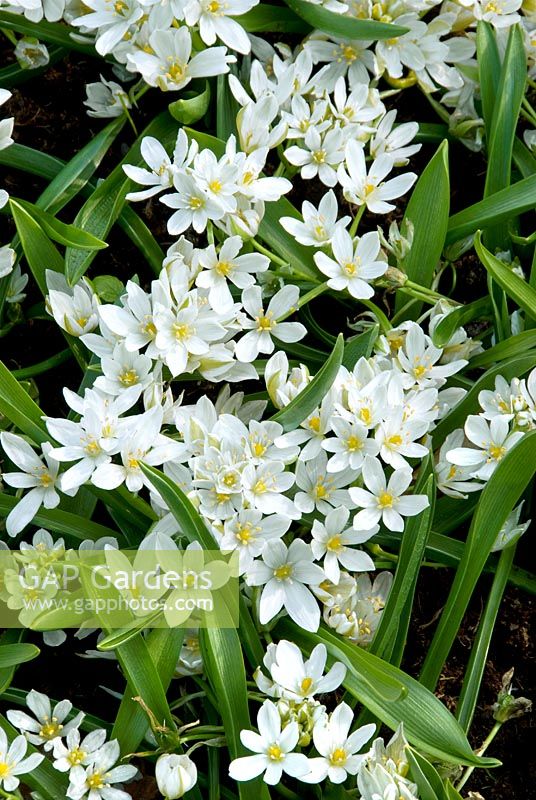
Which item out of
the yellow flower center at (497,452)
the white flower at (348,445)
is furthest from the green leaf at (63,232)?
the yellow flower center at (497,452)

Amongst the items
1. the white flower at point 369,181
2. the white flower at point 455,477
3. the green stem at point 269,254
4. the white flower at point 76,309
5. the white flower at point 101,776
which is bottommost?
the white flower at point 101,776

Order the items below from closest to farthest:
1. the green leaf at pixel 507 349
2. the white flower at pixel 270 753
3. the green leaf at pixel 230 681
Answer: the white flower at pixel 270 753 < the green leaf at pixel 230 681 < the green leaf at pixel 507 349

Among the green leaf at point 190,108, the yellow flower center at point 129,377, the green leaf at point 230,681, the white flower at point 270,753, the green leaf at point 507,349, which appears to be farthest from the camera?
the green leaf at point 190,108

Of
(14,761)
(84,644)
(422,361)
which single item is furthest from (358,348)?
(14,761)

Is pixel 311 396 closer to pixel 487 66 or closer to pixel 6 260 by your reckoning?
pixel 6 260

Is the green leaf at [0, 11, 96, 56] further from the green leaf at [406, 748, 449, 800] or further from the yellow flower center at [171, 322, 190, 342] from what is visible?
the green leaf at [406, 748, 449, 800]

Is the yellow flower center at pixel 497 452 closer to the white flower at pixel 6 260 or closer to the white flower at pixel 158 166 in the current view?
the white flower at pixel 158 166
